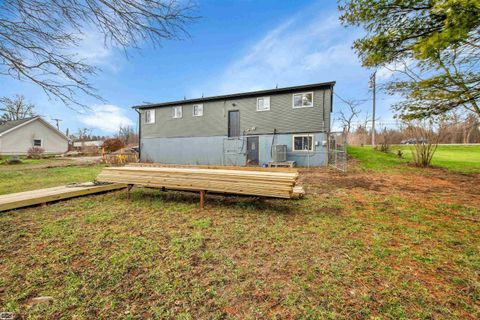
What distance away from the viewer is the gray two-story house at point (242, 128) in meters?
13.0

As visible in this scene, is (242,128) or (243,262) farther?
(242,128)

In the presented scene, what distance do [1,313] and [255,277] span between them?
6.83ft

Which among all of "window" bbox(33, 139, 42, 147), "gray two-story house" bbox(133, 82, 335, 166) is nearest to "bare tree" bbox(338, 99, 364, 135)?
"gray two-story house" bbox(133, 82, 335, 166)

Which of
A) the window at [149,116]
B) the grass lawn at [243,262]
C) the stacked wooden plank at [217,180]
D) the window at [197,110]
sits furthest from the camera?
the window at [149,116]

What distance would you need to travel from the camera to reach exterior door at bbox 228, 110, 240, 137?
1560 centimetres

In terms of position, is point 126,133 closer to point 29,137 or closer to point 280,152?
point 29,137

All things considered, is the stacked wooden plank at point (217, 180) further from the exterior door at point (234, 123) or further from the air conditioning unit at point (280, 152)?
the exterior door at point (234, 123)

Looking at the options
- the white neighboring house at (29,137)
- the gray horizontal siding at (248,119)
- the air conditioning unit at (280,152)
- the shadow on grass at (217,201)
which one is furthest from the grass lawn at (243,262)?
the white neighboring house at (29,137)

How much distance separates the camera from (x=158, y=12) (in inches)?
112

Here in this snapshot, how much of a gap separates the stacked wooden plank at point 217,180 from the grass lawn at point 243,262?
543 mm

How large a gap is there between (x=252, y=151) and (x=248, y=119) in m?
2.47

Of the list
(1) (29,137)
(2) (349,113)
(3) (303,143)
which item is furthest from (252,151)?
(1) (29,137)

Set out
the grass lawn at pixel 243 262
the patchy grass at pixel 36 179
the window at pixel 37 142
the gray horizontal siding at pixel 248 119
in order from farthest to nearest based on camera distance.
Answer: the window at pixel 37 142, the gray horizontal siding at pixel 248 119, the patchy grass at pixel 36 179, the grass lawn at pixel 243 262

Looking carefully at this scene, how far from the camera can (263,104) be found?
14773 mm
